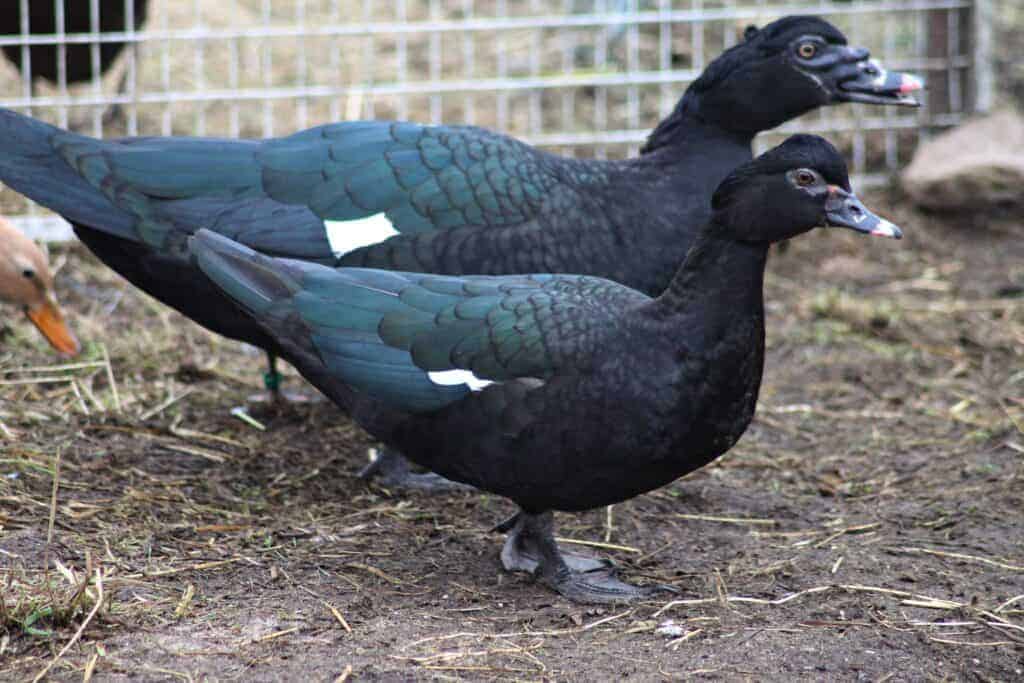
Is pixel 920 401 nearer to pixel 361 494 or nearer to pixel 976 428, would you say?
pixel 976 428

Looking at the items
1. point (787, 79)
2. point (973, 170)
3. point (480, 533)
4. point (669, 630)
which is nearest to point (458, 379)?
point (480, 533)

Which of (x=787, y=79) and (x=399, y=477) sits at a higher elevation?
(x=787, y=79)

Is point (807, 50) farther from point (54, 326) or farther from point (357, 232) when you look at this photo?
point (54, 326)

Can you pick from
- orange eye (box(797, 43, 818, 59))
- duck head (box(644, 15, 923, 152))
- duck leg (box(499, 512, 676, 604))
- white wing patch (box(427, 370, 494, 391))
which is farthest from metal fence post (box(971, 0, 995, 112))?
white wing patch (box(427, 370, 494, 391))

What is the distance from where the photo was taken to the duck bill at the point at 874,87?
4621mm

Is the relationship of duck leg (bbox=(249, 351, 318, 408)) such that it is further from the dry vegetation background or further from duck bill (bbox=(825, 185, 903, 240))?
duck bill (bbox=(825, 185, 903, 240))

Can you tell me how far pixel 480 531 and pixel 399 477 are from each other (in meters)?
0.46

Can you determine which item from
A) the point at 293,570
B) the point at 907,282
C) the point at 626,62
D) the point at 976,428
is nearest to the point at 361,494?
the point at 293,570

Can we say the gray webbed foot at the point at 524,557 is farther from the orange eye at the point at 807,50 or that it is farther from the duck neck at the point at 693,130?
the orange eye at the point at 807,50

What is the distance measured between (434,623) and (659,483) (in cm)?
66

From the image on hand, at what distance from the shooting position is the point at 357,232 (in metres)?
4.14

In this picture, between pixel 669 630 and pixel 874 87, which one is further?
pixel 874 87

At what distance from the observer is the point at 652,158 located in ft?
15.1

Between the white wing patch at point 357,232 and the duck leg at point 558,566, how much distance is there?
100cm
